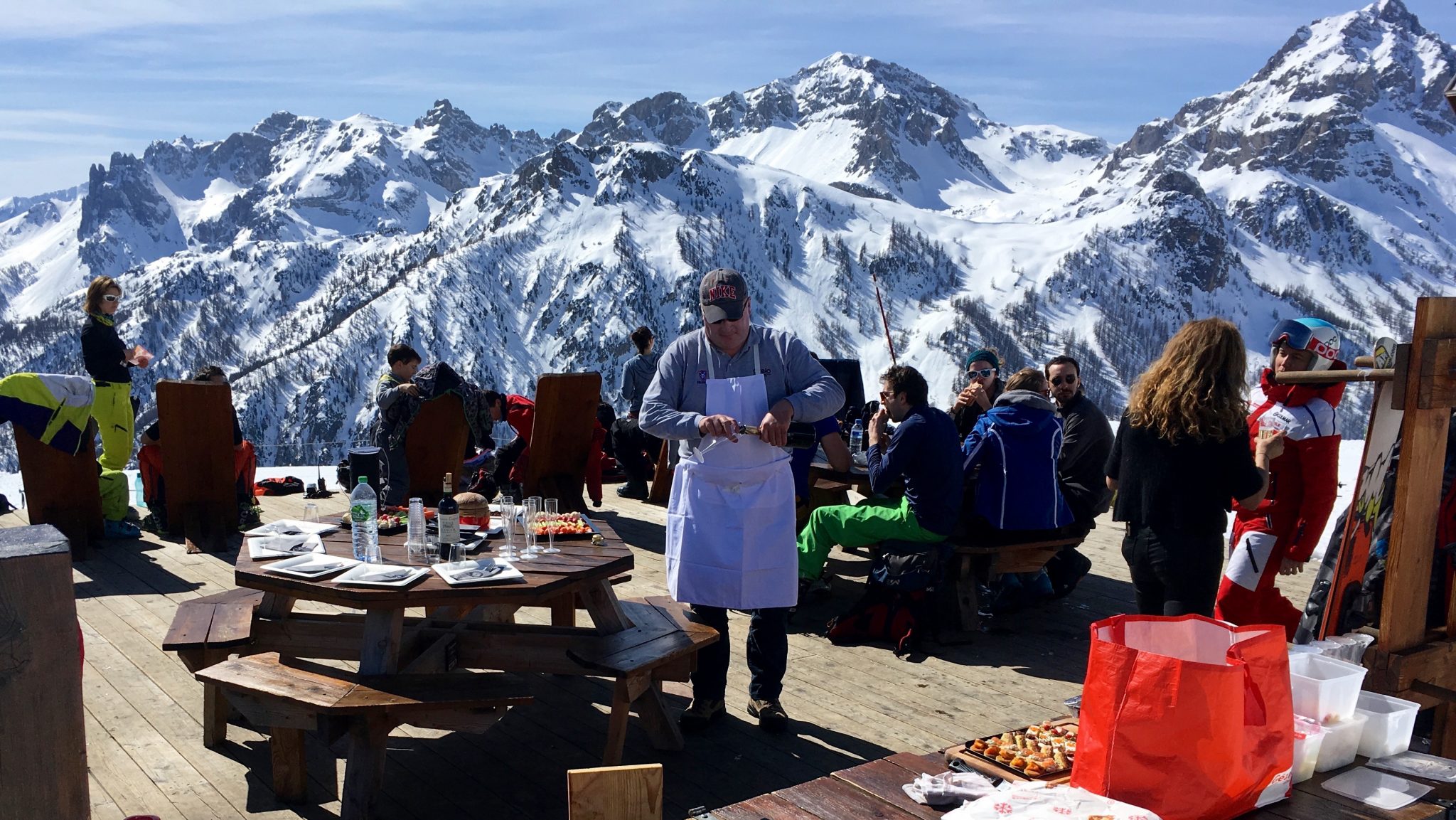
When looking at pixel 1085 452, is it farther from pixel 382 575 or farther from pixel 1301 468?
pixel 382 575

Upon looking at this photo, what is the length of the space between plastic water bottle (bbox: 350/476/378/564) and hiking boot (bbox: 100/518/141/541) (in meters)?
3.92

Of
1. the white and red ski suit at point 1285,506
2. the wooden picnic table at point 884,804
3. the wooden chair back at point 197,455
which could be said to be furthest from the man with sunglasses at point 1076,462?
the wooden chair back at point 197,455

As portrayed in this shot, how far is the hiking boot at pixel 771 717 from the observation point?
12.2 ft

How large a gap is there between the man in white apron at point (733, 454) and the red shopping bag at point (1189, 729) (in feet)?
5.50

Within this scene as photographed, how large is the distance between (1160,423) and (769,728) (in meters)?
1.66

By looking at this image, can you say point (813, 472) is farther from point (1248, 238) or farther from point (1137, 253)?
point (1248, 238)

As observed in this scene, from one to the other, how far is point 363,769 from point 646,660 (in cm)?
85

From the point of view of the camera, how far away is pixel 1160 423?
338 cm

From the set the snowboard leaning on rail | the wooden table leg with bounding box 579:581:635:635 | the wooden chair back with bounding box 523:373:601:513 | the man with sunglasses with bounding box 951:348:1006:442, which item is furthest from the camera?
the wooden chair back with bounding box 523:373:601:513

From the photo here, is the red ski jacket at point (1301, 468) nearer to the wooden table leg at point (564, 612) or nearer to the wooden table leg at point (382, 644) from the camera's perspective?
the wooden table leg at point (564, 612)

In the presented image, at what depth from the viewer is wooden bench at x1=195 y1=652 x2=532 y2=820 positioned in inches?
116

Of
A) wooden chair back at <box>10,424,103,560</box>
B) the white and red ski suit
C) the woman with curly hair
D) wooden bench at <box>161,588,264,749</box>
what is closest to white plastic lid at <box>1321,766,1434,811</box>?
the woman with curly hair

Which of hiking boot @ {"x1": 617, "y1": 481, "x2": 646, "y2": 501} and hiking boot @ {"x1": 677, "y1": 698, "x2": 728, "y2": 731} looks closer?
hiking boot @ {"x1": 677, "y1": 698, "x2": 728, "y2": 731}

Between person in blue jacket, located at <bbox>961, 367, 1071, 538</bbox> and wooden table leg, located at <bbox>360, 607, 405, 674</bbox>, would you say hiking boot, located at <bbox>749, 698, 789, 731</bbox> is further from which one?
person in blue jacket, located at <bbox>961, 367, 1071, 538</bbox>
